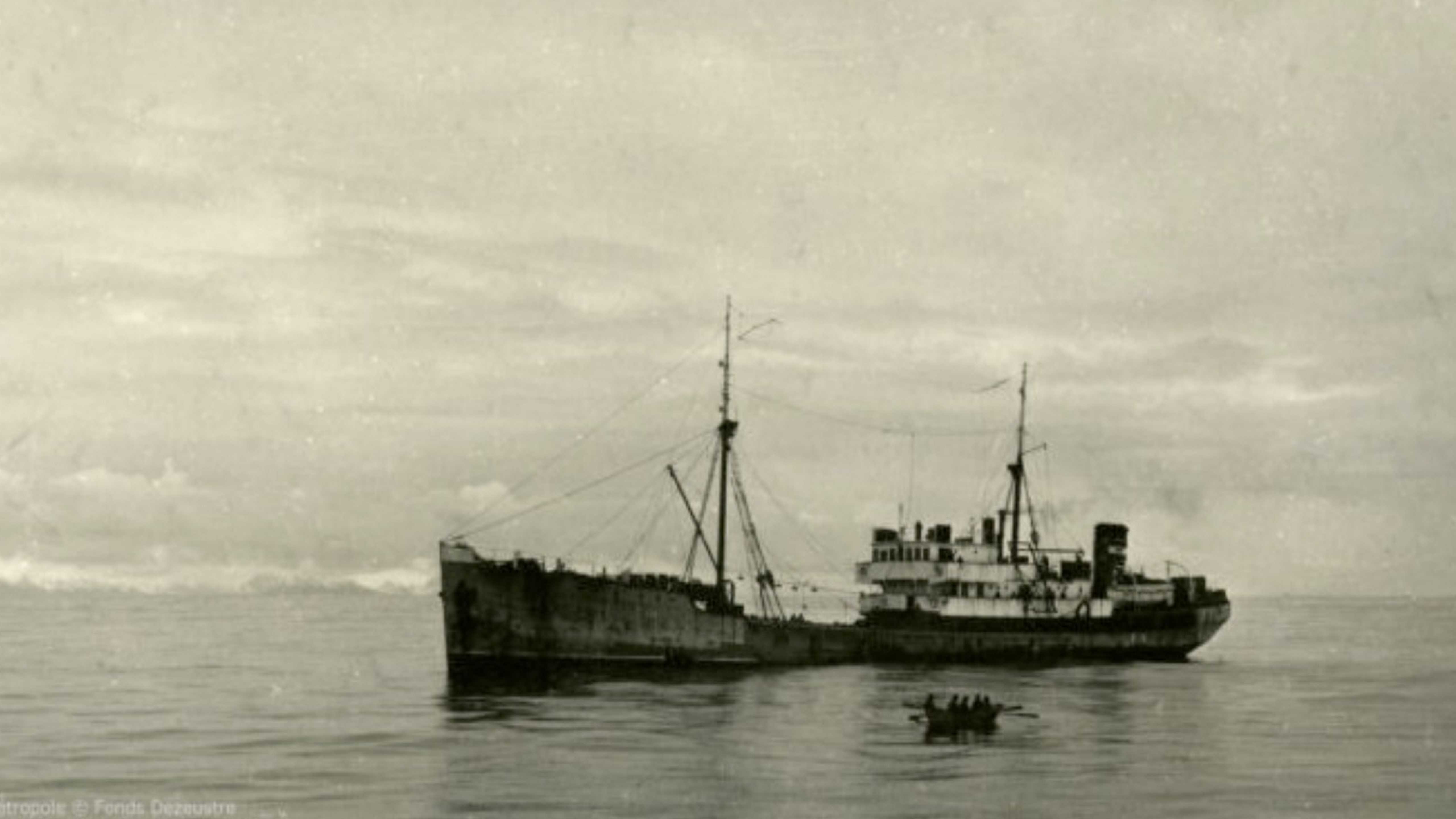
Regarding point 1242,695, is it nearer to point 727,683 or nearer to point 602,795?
point 727,683

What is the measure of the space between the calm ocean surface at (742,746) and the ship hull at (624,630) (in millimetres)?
1643

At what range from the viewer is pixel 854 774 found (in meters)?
39.4

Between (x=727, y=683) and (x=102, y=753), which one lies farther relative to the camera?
(x=727, y=683)

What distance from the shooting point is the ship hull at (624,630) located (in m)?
61.9

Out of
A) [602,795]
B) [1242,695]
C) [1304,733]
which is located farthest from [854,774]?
[1242,695]

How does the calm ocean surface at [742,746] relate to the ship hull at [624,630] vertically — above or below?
below

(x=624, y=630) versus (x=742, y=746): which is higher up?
(x=624, y=630)

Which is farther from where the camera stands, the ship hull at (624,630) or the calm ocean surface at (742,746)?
the ship hull at (624,630)

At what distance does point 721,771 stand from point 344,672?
5089cm

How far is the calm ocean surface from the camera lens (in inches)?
1422

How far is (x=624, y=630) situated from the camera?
62812 millimetres

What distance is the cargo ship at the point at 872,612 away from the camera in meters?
62.1

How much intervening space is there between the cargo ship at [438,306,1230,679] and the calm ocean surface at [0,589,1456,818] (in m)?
1.70

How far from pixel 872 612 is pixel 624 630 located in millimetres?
15301
